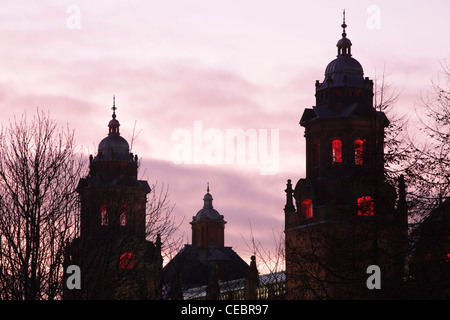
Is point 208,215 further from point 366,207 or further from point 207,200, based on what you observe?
point 366,207

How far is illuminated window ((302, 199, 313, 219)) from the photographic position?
82.9 meters

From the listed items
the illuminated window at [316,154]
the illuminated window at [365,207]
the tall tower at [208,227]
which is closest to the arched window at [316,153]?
the illuminated window at [316,154]

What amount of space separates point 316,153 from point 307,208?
500 cm

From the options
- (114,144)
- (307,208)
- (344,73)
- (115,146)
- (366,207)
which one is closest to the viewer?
(366,207)

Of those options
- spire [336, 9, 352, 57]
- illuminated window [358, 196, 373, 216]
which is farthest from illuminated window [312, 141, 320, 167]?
illuminated window [358, 196, 373, 216]

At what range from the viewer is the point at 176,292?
98.9 ft

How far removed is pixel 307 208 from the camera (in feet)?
274

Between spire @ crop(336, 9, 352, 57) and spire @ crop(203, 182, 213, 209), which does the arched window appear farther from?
spire @ crop(203, 182, 213, 209)

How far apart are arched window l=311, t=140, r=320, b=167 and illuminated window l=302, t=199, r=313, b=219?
3.38 meters

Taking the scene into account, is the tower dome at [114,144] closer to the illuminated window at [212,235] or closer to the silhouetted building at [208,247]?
the silhouetted building at [208,247]

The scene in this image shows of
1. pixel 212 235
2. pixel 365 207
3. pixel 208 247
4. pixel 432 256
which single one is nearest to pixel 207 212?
pixel 212 235
